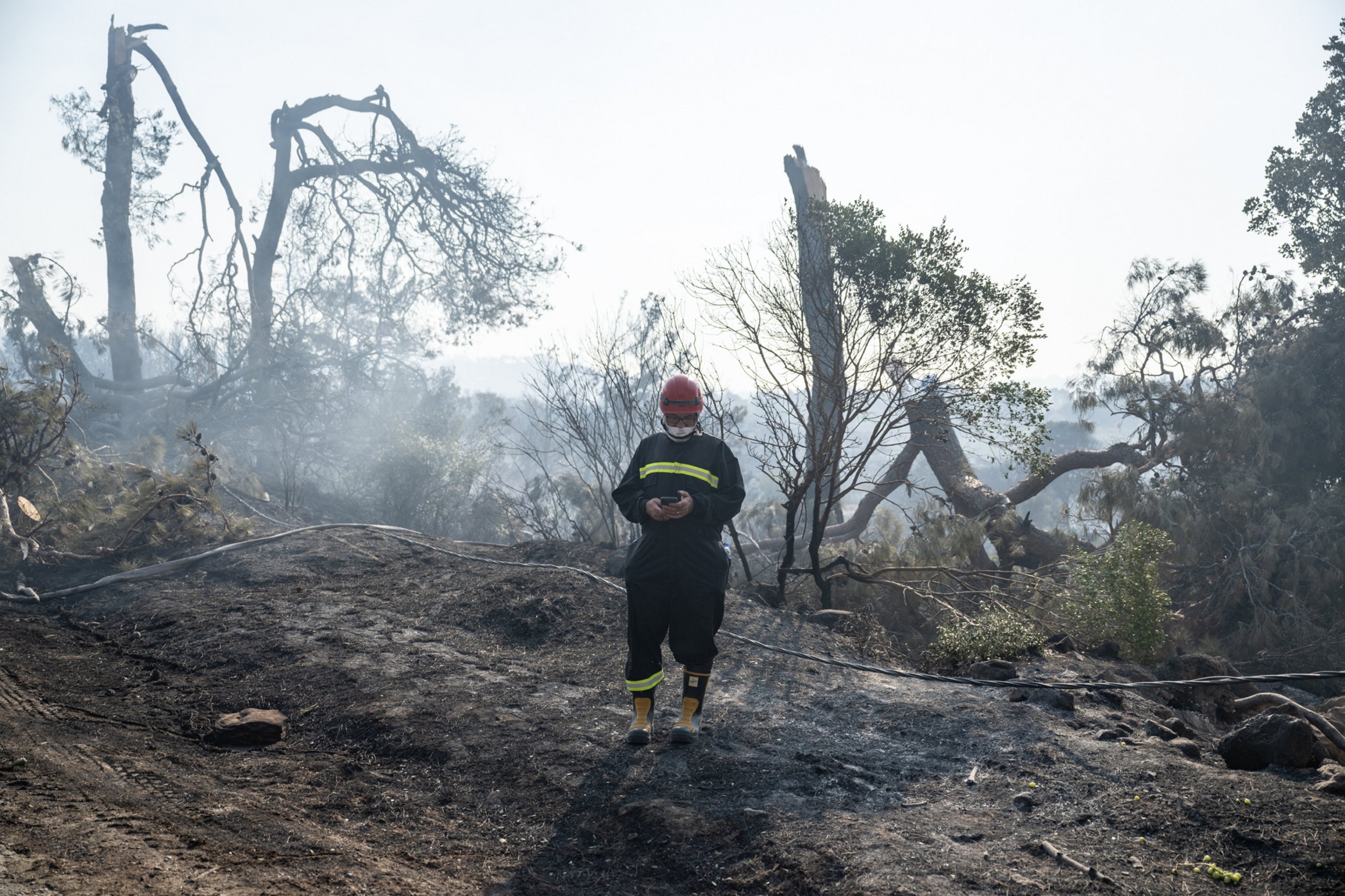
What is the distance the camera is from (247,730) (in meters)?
3.75

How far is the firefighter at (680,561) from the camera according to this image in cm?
371

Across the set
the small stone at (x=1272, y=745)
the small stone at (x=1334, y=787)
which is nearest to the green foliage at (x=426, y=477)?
the small stone at (x=1272, y=745)

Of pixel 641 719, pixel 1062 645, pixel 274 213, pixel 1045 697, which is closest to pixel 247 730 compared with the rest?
pixel 641 719

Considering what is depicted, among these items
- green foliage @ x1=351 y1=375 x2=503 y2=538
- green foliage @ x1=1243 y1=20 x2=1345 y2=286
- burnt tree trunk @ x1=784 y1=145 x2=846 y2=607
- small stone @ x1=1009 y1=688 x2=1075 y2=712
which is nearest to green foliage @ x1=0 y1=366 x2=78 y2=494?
burnt tree trunk @ x1=784 y1=145 x2=846 y2=607

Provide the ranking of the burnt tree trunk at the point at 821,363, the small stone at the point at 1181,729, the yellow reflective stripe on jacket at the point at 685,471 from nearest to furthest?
the yellow reflective stripe on jacket at the point at 685,471
the small stone at the point at 1181,729
the burnt tree trunk at the point at 821,363

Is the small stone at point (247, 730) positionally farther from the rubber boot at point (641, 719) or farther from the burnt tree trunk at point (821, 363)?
the burnt tree trunk at point (821, 363)

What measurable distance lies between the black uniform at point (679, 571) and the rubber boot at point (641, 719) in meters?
0.05

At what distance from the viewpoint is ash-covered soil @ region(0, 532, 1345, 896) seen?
97.6 inches

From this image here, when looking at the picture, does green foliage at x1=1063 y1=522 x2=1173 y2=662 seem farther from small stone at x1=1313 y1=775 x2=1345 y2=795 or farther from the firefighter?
the firefighter

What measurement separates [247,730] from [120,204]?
18.9m

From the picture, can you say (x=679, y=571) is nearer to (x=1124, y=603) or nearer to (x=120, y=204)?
(x=1124, y=603)

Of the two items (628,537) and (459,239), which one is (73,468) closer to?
(628,537)

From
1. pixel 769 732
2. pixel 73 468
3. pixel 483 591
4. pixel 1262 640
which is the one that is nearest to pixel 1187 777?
pixel 769 732

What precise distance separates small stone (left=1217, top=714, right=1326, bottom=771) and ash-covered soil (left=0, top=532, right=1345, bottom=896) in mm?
87
